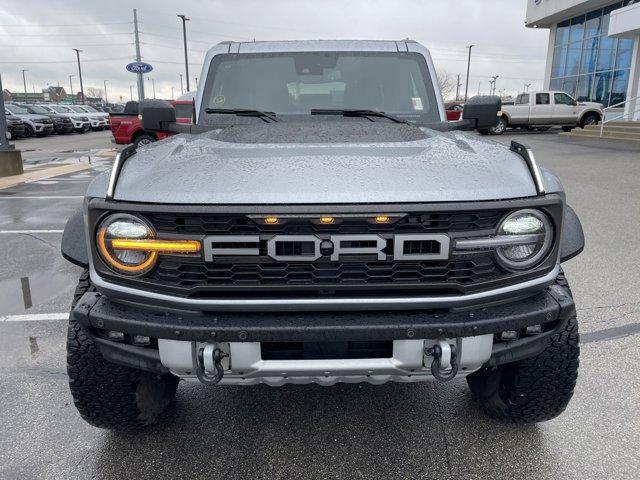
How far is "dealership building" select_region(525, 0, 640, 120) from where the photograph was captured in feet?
73.3

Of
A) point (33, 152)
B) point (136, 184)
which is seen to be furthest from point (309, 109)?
point (33, 152)

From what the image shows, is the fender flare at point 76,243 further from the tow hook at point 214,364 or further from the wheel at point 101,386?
the tow hook at point 214,364

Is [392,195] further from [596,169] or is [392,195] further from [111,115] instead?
[111,115]

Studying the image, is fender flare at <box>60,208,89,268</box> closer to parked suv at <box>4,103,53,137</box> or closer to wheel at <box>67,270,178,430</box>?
wheel at <box>67,270,178,430</box>

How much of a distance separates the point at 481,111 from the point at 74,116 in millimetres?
30902

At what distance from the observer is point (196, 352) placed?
1851mm

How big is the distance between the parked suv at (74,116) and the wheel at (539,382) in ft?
102

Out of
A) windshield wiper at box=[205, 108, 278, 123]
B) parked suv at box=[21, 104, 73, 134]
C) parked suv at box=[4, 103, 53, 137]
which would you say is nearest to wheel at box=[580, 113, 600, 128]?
windshield wiper at box=[205, 108, 278, 123]

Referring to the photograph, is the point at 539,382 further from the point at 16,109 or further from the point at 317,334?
the point at 16,109

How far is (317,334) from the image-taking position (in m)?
1.81

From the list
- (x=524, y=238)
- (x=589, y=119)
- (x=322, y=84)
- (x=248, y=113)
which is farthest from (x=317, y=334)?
(x=589, y=119)

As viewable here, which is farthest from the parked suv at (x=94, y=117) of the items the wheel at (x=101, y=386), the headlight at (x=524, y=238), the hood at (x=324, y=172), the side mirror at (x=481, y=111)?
the headlight at (x=524, y=238)

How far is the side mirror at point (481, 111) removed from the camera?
3291 mm

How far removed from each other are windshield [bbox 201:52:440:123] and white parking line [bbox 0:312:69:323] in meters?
1.94
